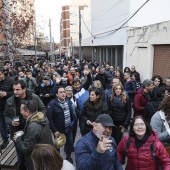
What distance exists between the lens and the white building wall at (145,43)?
10.2 m

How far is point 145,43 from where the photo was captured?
12008 mm

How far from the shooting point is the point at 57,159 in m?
2.19

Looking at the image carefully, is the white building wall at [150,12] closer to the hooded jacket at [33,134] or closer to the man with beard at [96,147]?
the hooded jacket at [33,134]

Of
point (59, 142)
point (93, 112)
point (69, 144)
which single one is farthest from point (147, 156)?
point (69, 144)

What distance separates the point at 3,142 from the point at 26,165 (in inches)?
88.0

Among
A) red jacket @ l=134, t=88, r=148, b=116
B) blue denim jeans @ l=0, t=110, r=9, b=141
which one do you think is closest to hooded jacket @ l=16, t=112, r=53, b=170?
blue denim jeans @ l=0, t=110, r=9, b=141

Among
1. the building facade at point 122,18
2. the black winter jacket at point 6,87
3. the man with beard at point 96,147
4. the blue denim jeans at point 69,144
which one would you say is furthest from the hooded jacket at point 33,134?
the building facade at point 122,18

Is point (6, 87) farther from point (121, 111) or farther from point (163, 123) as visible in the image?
point (163, 123)

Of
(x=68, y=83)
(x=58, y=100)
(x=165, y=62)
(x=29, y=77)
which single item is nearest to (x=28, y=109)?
(x=58, y=100)

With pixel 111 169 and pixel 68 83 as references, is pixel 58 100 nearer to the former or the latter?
pixel 111 169

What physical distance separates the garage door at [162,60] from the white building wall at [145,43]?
0.22 meters

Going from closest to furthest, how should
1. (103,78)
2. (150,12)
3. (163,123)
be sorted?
(163,123) → (103,78) → (150,12)

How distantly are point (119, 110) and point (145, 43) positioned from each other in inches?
308

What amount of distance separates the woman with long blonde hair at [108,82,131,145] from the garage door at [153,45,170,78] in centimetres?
579
